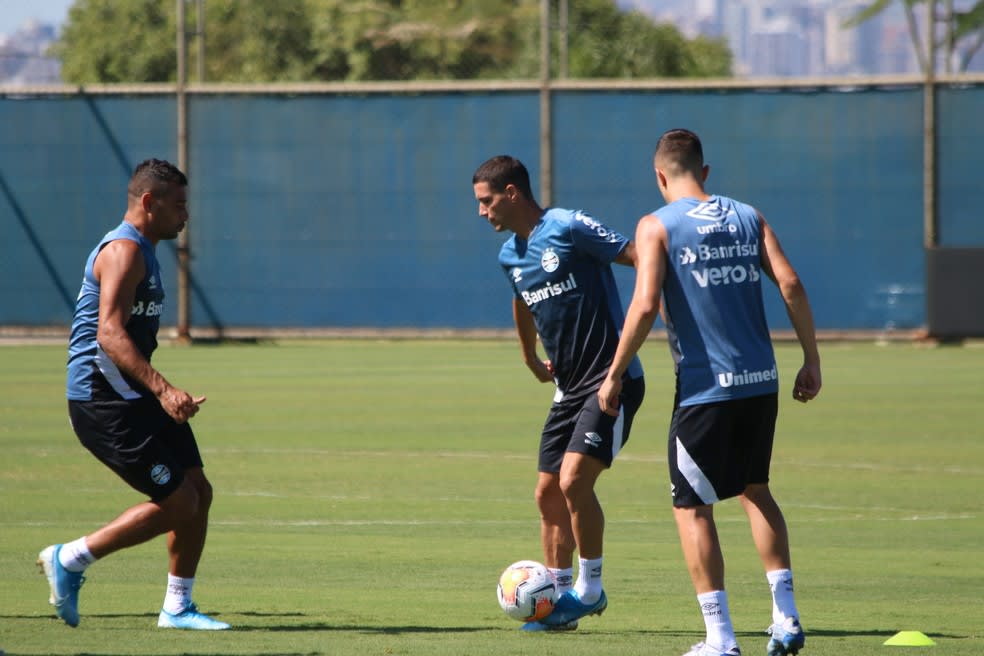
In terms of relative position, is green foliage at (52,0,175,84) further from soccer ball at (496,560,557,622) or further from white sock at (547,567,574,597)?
soccer ball at (496,560,557,622)

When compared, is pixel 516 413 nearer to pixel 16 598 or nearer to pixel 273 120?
pixel 16 598

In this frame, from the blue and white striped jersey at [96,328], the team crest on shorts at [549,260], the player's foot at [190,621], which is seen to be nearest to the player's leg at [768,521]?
the team crest on shorts at [549,260]

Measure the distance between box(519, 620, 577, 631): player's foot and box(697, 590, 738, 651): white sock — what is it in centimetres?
131

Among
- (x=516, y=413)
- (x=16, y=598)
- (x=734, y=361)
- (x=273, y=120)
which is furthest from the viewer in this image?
(x=273, y=120)

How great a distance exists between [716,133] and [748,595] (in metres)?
21.2

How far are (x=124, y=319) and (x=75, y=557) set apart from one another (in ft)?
3.65

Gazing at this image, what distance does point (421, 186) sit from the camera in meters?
30.2

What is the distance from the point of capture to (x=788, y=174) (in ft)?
95.1

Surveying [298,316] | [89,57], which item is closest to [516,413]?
[298,316]

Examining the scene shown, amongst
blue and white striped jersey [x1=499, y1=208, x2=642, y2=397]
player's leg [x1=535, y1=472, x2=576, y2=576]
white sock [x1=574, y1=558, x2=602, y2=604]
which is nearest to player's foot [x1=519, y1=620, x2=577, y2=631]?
white sock [x1=574, y1=558, x2=602, y2=604]

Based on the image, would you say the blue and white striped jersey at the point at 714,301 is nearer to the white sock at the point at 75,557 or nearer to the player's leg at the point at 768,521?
the player's leg at the point at 768,521

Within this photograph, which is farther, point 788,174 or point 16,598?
point 788,174

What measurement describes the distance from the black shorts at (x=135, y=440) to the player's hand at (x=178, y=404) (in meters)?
0.43

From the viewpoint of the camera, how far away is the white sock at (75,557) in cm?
757
